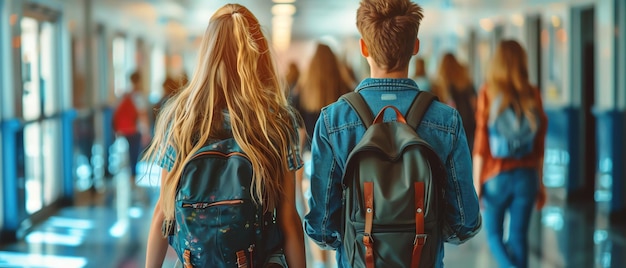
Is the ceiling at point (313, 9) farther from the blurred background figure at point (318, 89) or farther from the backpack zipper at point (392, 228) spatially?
the backpack zipper at point (392, 228)

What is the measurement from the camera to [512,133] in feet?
13.8

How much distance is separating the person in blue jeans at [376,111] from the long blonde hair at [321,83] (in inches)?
108

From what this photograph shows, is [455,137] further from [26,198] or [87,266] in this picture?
[26,198]

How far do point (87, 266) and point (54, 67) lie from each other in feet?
12.1

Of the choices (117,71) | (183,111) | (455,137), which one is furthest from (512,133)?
(117,71)

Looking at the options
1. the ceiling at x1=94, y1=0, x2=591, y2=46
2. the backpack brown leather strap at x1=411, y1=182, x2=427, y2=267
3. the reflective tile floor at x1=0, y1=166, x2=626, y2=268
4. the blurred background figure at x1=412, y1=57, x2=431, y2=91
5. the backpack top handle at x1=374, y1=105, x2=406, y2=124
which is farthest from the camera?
the ceiling at x1=94, y1=0, x2=591, y2=46

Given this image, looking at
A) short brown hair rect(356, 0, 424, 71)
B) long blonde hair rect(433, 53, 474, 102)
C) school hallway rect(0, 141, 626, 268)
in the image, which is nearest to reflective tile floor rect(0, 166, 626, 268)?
school hallway rect(0, 141, 626, 268)

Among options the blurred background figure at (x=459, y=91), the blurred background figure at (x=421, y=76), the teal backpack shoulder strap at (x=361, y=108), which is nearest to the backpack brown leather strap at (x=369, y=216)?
the teal backpack shoulder strap at (x=361, y=108)

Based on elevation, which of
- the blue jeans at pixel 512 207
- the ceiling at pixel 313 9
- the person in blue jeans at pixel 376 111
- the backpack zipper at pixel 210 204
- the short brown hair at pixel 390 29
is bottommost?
the blue jeans at pixel 512 207

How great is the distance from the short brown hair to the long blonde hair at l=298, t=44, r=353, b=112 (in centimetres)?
276

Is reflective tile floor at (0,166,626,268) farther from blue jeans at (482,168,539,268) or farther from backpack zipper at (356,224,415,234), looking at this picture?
backpack zipper at (356,224,415,234)

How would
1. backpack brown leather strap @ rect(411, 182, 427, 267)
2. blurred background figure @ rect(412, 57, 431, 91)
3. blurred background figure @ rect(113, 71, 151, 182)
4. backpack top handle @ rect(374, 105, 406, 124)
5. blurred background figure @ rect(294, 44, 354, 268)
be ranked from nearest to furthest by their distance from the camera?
backpack brown leather strap @ rect(411, 182, 427, 267) → backpack top handle @ rect(374, 105, 406, 124) → blurred background figure @ rect(294, 44, 354, 268) → blurred background figure @ rect(412, 57, 431, 91) → blurred background figure @ rect(113, 71, 151, 182)

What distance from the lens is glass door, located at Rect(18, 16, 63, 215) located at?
7.66 meters

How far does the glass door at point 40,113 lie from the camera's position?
7.66 m
